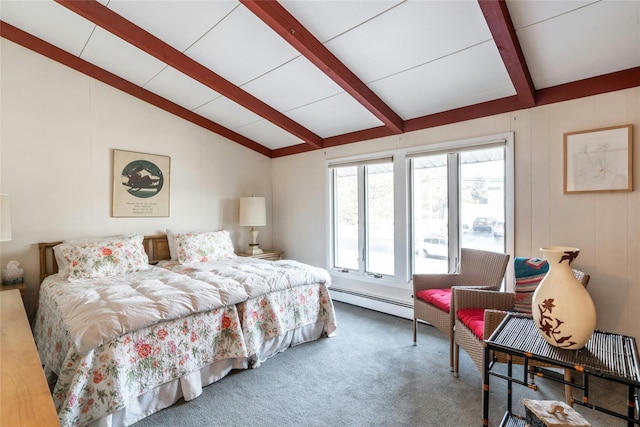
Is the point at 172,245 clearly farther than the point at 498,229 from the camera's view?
Yes

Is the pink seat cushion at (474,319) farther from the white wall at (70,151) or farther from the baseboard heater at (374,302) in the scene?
the white wall at (70,151)

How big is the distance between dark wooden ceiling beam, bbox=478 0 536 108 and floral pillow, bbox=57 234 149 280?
3.61 metres

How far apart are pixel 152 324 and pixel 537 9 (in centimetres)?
318

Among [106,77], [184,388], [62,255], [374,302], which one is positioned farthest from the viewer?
[374,302]

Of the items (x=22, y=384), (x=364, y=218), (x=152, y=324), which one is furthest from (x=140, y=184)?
(x=22, y=384)

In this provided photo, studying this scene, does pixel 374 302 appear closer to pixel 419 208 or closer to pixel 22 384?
pixel 419 208

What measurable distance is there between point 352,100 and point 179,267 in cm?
258

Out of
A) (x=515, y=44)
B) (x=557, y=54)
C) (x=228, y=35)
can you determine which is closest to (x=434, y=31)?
(x=515, y=44)

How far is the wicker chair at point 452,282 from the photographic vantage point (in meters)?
2.61

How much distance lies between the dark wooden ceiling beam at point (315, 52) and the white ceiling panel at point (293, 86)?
27cm

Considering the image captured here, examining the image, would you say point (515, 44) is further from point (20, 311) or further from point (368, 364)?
point (20, 311)

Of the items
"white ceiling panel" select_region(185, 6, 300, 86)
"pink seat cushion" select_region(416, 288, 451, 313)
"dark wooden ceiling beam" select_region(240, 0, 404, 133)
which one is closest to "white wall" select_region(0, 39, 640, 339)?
"dark wooden ceiling beam" select_region(240, 0, 404, 133)

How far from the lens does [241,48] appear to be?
9.15 feet

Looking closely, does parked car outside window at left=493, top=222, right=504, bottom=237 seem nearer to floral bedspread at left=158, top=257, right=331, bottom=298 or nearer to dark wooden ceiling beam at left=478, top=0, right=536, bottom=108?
dark wooden ceiling beam at left=478, top=0, right=536, bottom=108
